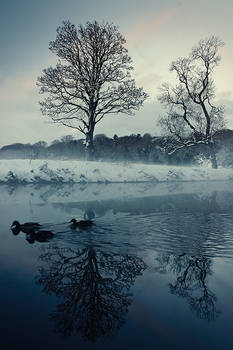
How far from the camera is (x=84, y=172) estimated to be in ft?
80.5

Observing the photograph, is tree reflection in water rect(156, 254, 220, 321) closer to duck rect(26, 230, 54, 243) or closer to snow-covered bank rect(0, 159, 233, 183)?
duck rect(26, 230, 54, 243)

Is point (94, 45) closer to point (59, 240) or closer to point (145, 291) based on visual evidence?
point (59, 240)

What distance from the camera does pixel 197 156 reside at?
39500mm

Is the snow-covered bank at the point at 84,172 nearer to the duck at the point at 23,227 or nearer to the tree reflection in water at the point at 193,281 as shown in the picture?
the duck at the point at 23,227

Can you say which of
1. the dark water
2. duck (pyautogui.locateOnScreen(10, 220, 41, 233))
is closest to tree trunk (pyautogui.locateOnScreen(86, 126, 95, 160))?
the dark water

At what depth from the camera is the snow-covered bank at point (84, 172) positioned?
23219 millimetres

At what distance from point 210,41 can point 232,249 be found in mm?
31848

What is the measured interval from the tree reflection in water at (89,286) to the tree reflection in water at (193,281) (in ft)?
2.00

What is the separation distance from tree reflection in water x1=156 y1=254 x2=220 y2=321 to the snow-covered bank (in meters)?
19.5

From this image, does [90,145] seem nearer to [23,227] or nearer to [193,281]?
[23,227]

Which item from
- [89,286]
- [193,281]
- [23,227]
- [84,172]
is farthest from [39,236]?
Answer: [84,172]

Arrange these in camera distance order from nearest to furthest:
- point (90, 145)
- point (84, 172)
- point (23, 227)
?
point (23, 227), point (84, 172), point (90, 145)

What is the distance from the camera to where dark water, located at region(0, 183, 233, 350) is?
2913mm

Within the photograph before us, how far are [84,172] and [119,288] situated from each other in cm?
2078
